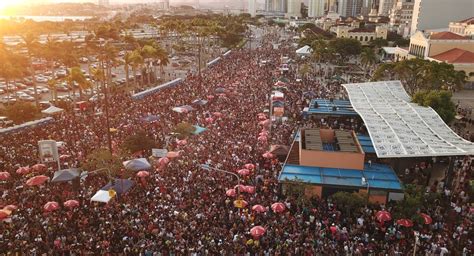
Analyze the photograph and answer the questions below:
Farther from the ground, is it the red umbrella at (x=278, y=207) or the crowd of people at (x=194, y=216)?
the red umbrella at (x=278, y=207)

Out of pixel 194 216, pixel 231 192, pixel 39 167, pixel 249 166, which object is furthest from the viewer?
pixel 249 166

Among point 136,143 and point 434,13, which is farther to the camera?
point 434,13

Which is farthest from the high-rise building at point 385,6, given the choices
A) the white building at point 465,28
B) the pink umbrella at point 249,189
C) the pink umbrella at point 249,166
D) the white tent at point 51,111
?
the pink umbrella at point 249,189

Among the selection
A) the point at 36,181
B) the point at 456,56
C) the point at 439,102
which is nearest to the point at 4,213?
the point at 36,181

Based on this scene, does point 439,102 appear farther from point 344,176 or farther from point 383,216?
point 383,216

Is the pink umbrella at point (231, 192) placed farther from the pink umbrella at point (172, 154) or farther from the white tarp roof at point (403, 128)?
the white tarp roof at point (403, 128)

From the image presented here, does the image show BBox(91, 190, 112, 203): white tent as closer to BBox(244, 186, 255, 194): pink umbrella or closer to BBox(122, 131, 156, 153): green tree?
BBox(122, 131, 156, 153): green tree
